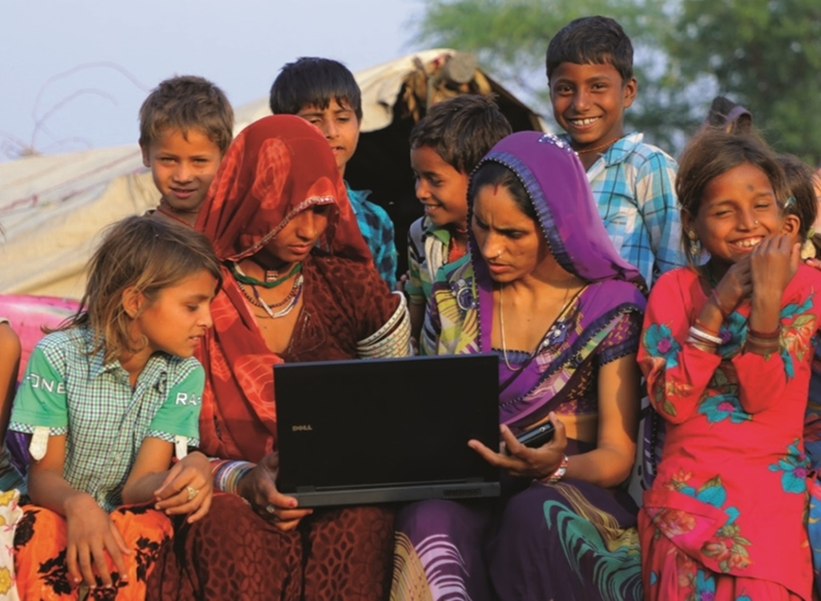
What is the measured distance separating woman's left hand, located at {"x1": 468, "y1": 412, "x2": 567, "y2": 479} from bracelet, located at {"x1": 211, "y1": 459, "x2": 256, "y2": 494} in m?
0.77

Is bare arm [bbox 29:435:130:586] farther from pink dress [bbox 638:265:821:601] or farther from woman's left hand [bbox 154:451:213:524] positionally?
pink dress [bbox 638:265:821:601]

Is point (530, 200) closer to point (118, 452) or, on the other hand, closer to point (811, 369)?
point (811, 369)

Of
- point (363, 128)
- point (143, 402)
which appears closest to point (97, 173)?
point (363, 128)

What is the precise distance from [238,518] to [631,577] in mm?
1138

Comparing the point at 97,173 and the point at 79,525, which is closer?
the point at 79,525

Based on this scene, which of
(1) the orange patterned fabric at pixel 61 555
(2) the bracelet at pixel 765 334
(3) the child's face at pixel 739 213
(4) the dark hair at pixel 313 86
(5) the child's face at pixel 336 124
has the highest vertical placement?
(4) the dark hair at pixel 313 86

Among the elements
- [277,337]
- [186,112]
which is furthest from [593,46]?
[277,337]

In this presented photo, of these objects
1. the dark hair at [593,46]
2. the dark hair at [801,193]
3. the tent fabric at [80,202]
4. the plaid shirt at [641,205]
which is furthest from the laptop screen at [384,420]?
the tent fabric at [80,202]

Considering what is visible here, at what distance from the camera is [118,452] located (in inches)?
146

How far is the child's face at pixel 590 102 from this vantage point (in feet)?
16.7

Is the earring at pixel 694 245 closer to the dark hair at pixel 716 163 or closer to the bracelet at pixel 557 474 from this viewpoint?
the dark hair at pixel 716 163

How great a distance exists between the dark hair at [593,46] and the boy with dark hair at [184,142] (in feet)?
4.76

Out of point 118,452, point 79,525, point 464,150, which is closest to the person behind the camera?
point 79,525

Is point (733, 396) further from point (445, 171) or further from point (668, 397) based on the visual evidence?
point (445, 171)
